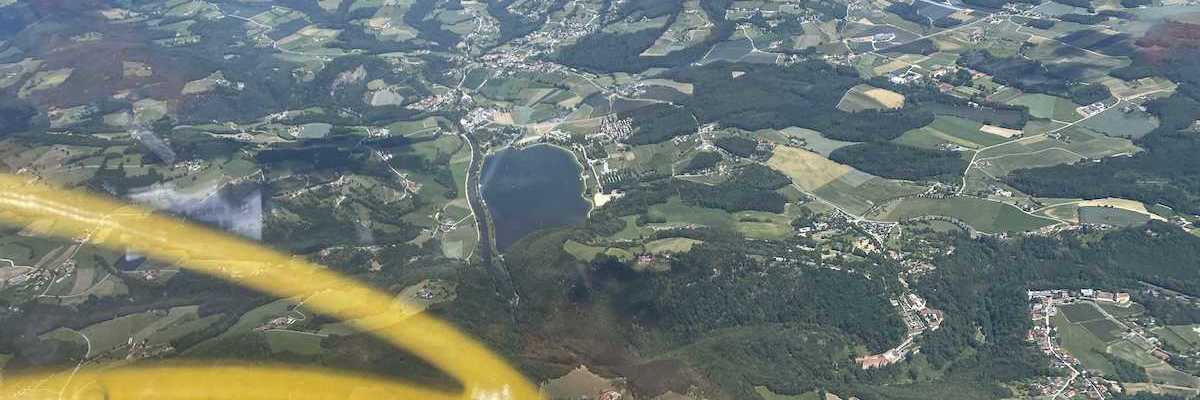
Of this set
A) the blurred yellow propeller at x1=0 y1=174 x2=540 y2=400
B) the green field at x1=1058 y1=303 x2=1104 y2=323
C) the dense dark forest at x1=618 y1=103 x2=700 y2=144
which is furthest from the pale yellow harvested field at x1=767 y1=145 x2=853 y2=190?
the blurred yellow propeller at x1=0 y1=174 x2=540 y2=400

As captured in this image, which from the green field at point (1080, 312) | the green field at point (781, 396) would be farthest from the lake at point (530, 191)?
the green field at point (1080, 312)

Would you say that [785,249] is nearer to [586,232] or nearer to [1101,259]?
[586,232]

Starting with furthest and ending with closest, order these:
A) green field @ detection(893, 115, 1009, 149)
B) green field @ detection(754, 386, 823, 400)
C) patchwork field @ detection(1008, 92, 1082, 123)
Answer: patchwork field @ detection(1008, 92, 1082, 123) → green field @ detection(893, 115, 1009, 149) → green field @ detection(754, 386, 823, 400)

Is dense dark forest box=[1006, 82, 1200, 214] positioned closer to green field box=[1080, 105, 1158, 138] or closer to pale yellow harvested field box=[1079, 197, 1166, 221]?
pale yellow harvested field box=[1079, 197, 1166, 221]

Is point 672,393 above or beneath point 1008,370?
above

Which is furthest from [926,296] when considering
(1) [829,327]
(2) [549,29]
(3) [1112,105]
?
(2) [549,29]

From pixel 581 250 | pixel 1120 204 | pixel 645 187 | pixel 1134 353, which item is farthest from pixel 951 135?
pixel 581 250

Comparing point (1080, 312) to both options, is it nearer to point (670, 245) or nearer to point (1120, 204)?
point (1120, 204)
